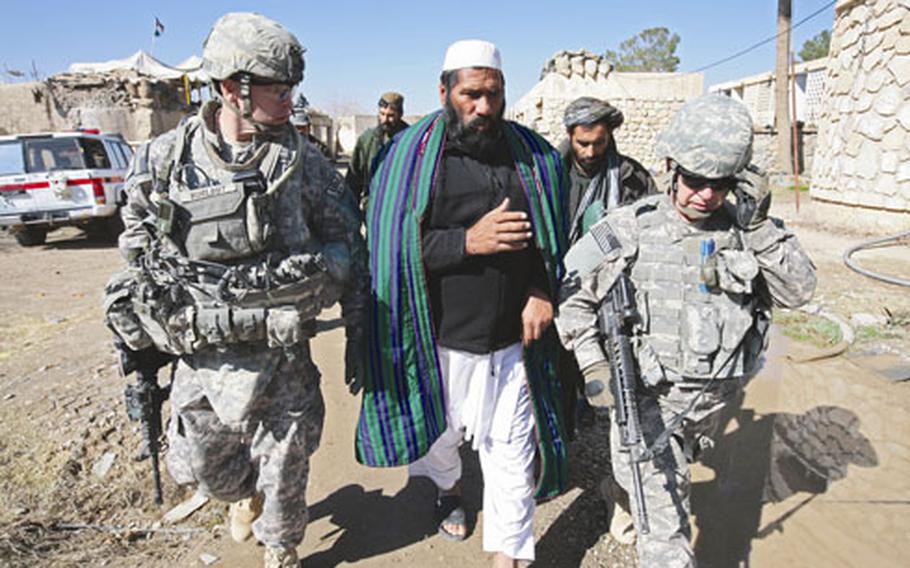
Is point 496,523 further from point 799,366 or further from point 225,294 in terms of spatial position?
point 799,366

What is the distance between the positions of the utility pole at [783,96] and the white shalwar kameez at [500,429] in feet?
51.0

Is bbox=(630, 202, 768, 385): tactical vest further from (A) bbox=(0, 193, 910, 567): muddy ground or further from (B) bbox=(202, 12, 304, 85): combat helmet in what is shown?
(B) bbox=(202, 12, 304, 85): combat helmet

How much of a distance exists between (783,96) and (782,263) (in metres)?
15.8

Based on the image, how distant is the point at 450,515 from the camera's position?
8.25 feet

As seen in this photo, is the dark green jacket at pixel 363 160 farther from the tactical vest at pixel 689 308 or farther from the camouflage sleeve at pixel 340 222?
the tactical vest at pixel 689 308

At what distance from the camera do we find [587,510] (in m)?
2.65

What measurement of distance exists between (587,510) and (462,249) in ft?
4.70

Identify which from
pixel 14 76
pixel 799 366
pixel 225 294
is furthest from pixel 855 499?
pixel 14 76

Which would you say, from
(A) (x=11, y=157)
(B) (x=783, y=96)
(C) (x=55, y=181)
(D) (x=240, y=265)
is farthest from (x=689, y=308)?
(B) (x=783, y=96)

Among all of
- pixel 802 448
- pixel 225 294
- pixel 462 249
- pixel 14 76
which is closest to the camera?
pixel 225 294

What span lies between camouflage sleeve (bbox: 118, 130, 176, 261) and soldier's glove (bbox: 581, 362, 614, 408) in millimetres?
1511

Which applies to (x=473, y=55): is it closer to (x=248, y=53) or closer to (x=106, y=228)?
(x=248, y=53)

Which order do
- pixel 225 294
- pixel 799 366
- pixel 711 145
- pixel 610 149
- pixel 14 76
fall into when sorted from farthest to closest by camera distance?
pixel 14 76, pixel 799 366, pixel 610 149, pixel 225 294, pixel 711 145

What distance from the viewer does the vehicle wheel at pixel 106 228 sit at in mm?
9781
